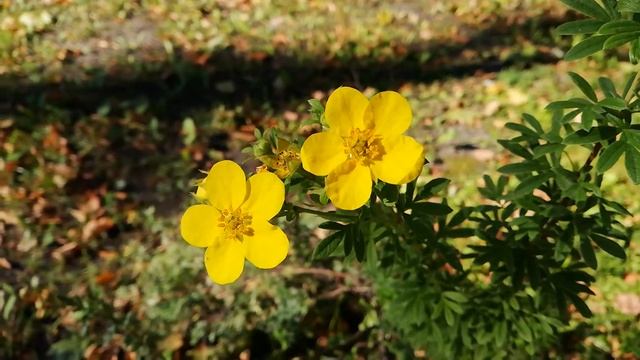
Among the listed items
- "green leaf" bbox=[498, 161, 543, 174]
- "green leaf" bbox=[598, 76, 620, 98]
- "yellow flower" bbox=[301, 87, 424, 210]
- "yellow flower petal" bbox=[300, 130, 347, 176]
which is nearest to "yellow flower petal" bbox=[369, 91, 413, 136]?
"yellow flower" bbox=[301, 87, 424, 210]

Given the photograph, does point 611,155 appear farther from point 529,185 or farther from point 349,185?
point 349,185

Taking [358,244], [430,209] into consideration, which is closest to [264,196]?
[358,244]

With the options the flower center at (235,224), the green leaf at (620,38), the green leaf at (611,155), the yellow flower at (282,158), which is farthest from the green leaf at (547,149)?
the flower center at (235,224)

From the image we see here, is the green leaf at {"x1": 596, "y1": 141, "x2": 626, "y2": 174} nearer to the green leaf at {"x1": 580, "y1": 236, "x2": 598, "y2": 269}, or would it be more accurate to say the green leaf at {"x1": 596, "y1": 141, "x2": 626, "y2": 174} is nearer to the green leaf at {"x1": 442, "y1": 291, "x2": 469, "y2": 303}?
the green leaf at {"x1": 580, "y1": 236, "x2": 598, "y2": 269}

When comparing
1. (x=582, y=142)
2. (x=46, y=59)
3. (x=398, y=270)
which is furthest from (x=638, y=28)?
(x=46, y=59)

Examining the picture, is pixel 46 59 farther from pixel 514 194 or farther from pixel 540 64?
pixel 514 194
